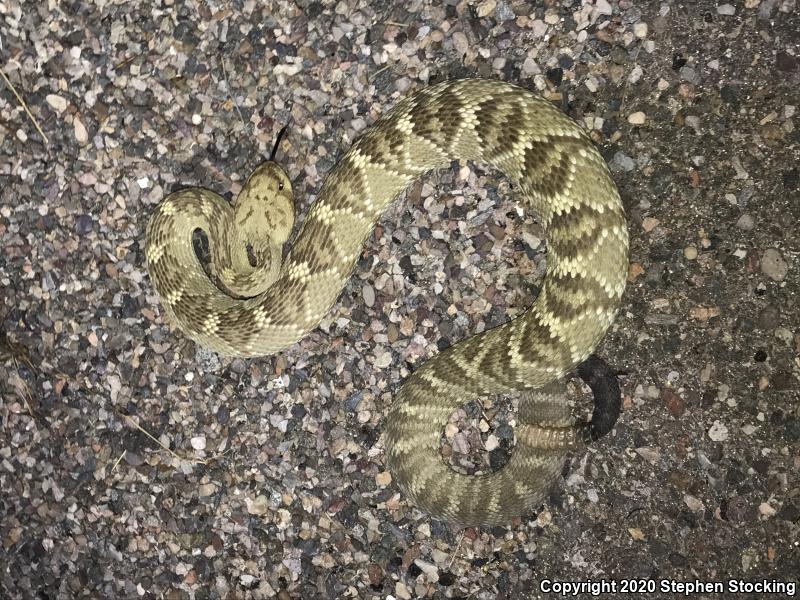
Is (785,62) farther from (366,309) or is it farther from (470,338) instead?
(366,309)

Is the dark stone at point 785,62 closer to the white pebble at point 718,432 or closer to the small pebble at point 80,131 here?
the white pebble at point 718,432

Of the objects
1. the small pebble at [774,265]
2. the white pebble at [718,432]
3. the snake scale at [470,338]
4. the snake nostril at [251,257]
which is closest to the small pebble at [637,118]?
the snake scale at [470,338]

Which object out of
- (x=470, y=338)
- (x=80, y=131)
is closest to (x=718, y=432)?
(x=470, y=338)

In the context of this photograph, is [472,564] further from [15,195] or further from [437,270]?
[15,195]

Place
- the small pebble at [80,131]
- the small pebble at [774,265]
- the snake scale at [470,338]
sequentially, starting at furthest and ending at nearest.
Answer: the small pebble at [80,131]
the small pebble at [774,265]
the snake scale at [470,338]

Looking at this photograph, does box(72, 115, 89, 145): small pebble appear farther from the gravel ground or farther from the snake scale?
the snake scale

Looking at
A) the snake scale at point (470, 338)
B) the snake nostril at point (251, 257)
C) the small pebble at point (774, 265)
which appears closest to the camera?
the snake scale at point (470, 338)
